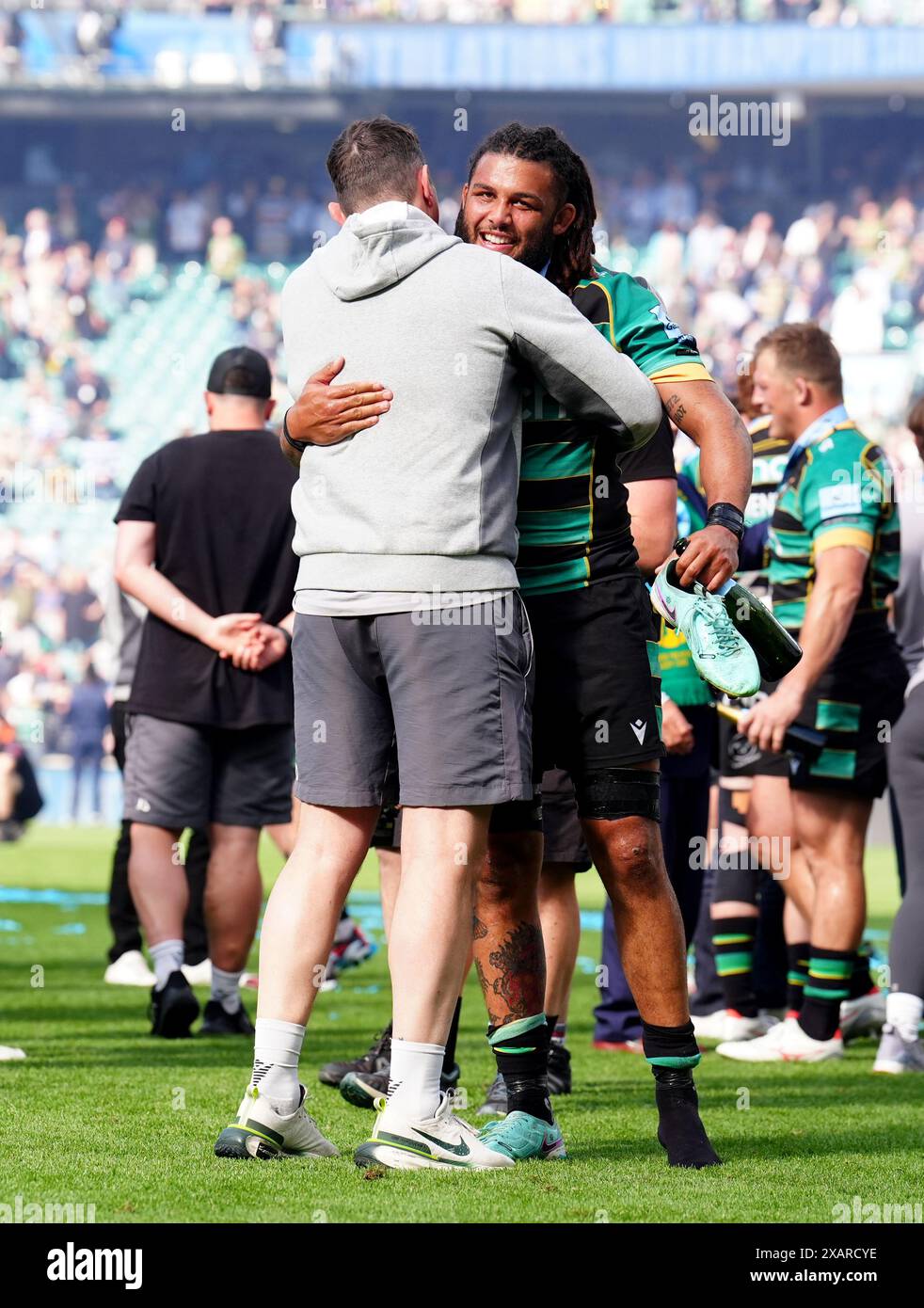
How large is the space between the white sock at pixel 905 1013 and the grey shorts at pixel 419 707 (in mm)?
2281

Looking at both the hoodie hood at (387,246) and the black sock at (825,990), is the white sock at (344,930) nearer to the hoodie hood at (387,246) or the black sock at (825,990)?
the black sock at (825,990)

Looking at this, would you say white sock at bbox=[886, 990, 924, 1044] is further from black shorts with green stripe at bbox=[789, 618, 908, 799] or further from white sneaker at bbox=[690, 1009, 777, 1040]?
white sneaker at bbox=[690, 1009, 777, 1040]

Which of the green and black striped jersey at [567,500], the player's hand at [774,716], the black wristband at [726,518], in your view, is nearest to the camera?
the black wristband at [726,518]

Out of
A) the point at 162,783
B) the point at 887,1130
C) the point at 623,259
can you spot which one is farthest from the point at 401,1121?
the point at 623,259

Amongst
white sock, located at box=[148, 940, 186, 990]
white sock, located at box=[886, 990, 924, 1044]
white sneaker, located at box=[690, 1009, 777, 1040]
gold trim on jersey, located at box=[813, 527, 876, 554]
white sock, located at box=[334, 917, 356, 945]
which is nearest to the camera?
white sock, located at box=[886, 990, 924, 1044]

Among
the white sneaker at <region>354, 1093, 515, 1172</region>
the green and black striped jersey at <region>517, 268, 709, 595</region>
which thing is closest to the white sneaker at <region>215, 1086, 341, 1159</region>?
the white sneaker at <region>354, 1093, 515, 1172</region>

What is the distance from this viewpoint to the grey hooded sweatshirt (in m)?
3.32

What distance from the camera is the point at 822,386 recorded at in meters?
5.90

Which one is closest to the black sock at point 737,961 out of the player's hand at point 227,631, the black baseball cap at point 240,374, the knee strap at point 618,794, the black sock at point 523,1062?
the player's hand at point 227,631

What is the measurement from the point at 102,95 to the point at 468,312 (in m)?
29.0

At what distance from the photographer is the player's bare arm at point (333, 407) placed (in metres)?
3.33

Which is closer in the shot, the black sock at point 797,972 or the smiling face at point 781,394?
the smiling face at point 781,394

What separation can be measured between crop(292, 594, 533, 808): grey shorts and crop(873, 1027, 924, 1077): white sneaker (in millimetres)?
2366

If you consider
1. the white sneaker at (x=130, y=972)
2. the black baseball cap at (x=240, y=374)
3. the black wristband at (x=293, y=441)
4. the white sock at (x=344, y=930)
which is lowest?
the white sneaker at (x=130, y=972)
